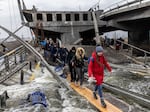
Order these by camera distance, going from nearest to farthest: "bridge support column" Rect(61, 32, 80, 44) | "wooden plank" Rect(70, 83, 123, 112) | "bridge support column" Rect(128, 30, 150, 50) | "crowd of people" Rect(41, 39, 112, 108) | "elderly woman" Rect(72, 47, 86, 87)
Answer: "crowd of people" Rect(41, 39, 112, 108) < "wooden plank" Rect(70, 83, 123, 112) < "elderly woman" Rect(72, 47, 86, 87) < "bridge support column" Rect(128, 30, 150, 50) < "bridge support column" Rect(61, 32, 80, 44)

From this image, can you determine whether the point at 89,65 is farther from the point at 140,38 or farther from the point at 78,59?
the point at 140,38

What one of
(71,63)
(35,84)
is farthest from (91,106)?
(35,84)

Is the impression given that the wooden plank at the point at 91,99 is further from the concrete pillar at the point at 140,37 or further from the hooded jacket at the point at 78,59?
the concrete pillar at the point at 140,37

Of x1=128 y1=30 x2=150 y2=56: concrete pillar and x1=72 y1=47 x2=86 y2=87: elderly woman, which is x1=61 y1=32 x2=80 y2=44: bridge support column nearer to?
x1=128 y1=30 x2=150 y2=56: concrete pillar

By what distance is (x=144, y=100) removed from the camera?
1019 centimetres

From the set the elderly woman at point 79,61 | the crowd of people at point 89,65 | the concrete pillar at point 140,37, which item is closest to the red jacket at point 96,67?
the crowd of people at point 89,65

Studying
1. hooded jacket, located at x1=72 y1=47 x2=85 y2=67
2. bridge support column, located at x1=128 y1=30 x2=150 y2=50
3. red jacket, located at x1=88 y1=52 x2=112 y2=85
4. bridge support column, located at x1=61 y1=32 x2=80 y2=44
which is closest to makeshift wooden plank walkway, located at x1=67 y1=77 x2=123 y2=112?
red jacket, located at x1=88 y1=52 x2=112 y2=85

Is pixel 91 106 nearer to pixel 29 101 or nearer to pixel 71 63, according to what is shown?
pixel 29 101

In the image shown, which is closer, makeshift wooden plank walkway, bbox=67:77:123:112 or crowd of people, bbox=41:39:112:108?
crowd of people, bbox=41:39:112:108

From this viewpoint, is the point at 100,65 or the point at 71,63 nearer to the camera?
the point at 100,65

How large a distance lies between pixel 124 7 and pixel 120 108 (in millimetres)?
19992

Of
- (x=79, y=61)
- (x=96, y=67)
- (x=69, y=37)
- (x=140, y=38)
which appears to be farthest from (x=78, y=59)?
(x=69, y=37)

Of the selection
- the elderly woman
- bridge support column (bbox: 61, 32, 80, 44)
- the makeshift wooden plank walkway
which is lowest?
bridge support column (bbox: 61, 32, 80, 44)

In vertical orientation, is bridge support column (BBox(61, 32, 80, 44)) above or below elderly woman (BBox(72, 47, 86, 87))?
below
